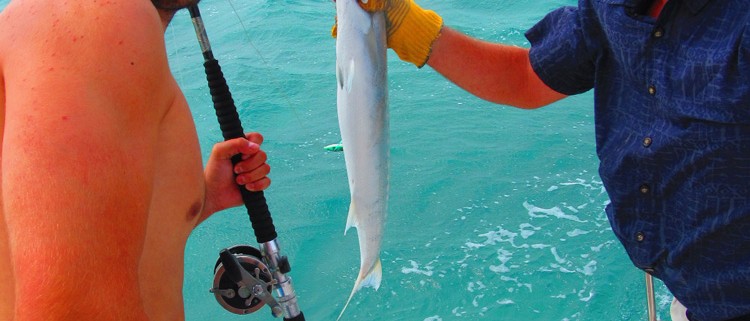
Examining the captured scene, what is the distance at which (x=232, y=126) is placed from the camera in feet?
7.65

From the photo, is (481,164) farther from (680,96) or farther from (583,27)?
(680,96)

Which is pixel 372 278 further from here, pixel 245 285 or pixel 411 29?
pixel 411 29

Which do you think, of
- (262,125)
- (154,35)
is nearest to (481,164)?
(262,125)

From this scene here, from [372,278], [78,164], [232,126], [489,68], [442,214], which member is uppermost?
[78,164]

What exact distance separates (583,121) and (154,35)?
5002 millimetres

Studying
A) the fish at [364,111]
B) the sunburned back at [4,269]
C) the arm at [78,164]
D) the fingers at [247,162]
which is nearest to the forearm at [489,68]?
the fish at [364,111]

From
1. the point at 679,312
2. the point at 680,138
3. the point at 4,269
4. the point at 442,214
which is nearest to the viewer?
the point at 4,269

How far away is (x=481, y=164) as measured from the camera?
538cm

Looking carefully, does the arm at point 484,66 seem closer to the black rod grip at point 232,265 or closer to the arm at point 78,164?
the black rod grip at point 232,265

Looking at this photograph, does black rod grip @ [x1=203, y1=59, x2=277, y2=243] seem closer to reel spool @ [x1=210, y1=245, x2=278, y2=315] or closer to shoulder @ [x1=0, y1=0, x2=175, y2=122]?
reel spool @ [x1=210, y1=245, x2=278, y2=315]

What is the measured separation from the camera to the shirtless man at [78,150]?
1153 millimetres

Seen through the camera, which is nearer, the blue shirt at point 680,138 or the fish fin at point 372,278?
the blue shirt at point 680,138

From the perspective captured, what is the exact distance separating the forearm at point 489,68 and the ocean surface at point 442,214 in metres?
1.19

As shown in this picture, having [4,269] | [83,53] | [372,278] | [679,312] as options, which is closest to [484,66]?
[372,278]
